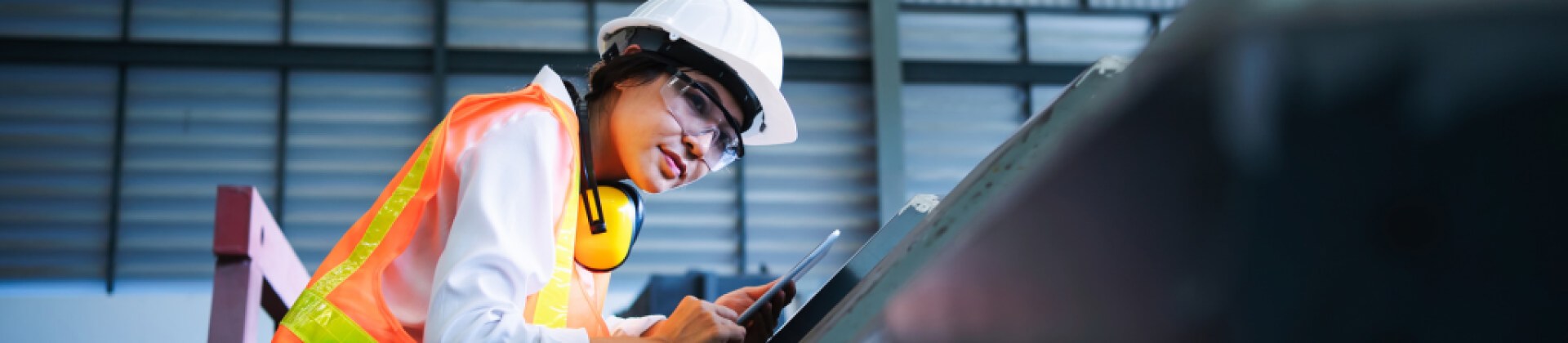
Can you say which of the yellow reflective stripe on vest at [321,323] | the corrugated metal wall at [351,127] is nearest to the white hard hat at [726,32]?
the yellow reflective stripe on vest at [321,323]

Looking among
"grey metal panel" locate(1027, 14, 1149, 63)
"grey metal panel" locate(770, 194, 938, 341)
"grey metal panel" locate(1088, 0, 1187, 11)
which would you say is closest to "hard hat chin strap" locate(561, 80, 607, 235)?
"grey metal panel" locate(770, 194, 938, 341)

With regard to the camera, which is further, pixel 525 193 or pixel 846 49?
pixel 846 49

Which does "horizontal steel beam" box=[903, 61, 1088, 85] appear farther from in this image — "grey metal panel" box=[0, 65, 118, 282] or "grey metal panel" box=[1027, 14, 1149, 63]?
"grey metal panel" box=[0, 65, 118, 282]

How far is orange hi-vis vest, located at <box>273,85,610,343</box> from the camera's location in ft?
5.53

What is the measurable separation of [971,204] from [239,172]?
1054 cm

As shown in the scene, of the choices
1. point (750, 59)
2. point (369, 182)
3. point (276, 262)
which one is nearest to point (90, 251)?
point (369, 182)

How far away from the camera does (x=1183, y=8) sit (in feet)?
1.42

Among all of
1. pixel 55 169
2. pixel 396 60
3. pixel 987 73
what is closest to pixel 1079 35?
pixel 987 73

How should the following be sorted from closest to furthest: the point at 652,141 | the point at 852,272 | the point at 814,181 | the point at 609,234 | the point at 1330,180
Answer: the point at 1330,180 < the point at 852,272 < the point at 609,234 < the point at 652,141 < the point at 814,181

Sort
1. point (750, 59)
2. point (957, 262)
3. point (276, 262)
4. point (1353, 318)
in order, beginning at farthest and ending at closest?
point (276, 262), point (750, 59), point (957, 262), point (1353, 318)

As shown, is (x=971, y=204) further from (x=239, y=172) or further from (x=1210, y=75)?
(x=239, y=172)

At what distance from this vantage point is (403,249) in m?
1.74

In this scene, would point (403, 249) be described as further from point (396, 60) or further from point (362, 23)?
point (362, 23)

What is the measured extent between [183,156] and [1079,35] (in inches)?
277
